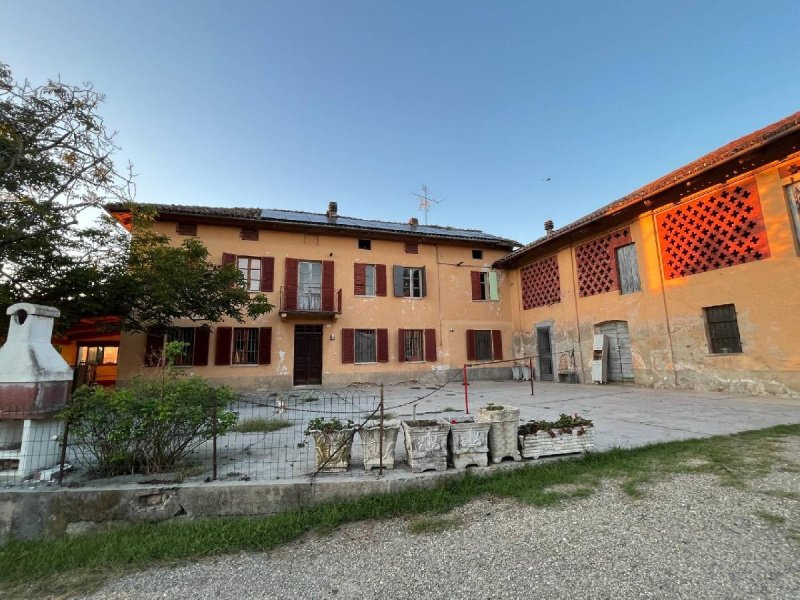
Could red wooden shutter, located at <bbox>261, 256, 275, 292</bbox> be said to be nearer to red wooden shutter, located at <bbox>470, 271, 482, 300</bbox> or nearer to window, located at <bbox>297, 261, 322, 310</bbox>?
window, located at <bbox>297, 261, 322, 310</bbox>

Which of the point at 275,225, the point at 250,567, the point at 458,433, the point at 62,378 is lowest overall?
the point at 250,567

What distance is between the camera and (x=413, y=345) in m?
15.3

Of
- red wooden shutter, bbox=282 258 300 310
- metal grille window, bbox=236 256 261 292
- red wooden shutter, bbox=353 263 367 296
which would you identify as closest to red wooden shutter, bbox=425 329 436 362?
A: red wooden shutter, bbox=353 263 367 296

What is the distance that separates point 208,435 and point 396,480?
1.98 m

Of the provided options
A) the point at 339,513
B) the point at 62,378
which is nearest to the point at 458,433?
the point at 339,513

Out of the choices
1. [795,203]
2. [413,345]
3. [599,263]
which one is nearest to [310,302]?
[413,345]

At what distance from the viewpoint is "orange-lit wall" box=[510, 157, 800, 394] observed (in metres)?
7.95

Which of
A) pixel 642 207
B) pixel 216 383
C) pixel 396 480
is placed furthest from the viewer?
pixel 216 383

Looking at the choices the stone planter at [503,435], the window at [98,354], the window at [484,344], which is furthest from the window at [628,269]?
the window at [98,354]

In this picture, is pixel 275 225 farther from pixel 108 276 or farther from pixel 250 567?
pixel 250 567

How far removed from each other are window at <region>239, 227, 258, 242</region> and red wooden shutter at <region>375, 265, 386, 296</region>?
4.74 m

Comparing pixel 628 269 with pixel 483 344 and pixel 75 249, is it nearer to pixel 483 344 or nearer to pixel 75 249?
pixel 483 344

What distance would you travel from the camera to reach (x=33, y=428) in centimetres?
362

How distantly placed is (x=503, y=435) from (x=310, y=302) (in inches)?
440
